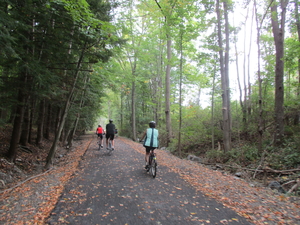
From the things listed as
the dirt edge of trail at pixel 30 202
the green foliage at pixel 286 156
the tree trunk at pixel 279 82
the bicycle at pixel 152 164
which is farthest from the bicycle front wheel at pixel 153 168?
the tree trunk at pixel 279 82

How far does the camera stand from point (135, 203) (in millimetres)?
3811

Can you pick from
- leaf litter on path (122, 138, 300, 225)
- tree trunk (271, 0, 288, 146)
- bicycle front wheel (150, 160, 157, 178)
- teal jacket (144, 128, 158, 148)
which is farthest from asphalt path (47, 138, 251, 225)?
tree trunk (271, 0, 288, 146)

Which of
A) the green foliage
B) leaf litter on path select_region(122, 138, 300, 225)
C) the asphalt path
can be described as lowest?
the asphalt path

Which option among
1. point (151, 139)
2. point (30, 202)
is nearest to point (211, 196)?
point (151, 139)

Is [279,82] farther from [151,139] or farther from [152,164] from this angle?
[152,164]

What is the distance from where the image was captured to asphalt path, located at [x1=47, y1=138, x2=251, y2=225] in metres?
3.18

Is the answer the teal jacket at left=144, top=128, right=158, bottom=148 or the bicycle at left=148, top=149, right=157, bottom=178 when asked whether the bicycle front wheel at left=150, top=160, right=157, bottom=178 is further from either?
the teal jacket at left=144, top=128, right=158, bottom=148

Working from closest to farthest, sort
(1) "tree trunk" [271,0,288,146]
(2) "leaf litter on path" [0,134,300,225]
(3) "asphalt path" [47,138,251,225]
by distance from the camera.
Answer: (3) "asphalt path" [47,138,251,225]
(2) "leaf litter on path" [0,134,300,225]
(1) "tree trunk" [271,0,288,146]

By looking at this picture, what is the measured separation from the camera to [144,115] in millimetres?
27312

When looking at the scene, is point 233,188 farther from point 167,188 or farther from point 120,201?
point 120,201

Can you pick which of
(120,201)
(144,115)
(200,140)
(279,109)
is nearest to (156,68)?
(144,115)

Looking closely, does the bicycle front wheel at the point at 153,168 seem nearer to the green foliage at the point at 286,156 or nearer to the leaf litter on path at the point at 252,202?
the leaf litter on path at the point at 252,202

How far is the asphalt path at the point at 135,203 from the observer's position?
10.4 feet

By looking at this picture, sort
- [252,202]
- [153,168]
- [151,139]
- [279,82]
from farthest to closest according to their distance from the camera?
[279,82]
[151,139]
[153,168]
[252,202]
